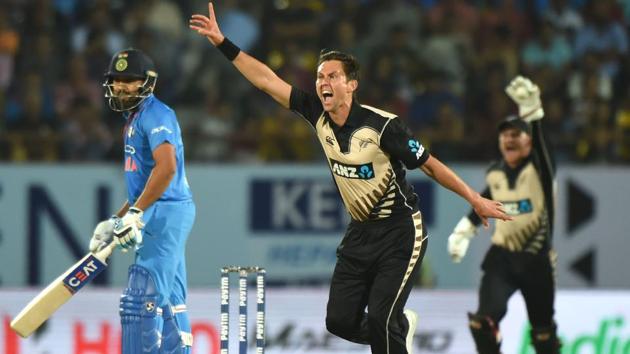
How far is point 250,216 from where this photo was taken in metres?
11.1

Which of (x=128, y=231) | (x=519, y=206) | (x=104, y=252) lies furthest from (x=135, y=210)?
(x=519, y=206)

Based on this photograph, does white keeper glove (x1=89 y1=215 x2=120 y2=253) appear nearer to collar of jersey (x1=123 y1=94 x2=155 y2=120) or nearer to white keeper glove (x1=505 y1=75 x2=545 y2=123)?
collar of jersey (x1=123 y1=94 x2=155 y2=120)

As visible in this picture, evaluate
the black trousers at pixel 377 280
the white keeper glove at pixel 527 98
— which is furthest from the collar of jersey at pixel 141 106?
the white keeper glove at pixel 527 98

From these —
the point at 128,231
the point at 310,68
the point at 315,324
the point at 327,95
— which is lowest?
the point at 315,324

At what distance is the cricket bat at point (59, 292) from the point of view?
21.1 ft

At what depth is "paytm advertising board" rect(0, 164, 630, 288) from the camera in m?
11.0

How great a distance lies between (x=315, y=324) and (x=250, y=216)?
226 cm

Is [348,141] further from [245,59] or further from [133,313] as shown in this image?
[133,313]

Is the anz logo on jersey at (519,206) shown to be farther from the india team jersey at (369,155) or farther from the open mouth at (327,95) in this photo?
the open mouth at (327,95)

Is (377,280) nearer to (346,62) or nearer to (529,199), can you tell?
(346,62)

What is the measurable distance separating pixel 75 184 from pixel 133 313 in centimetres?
485

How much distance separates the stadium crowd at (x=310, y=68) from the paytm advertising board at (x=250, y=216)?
0.22 metres

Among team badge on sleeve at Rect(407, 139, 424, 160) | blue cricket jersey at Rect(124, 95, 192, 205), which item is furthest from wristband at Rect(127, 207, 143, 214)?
team badge on sleeve at Rect(407, 139, 424, 160)

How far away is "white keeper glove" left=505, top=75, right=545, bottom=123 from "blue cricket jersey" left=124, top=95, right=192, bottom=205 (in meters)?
2.26
